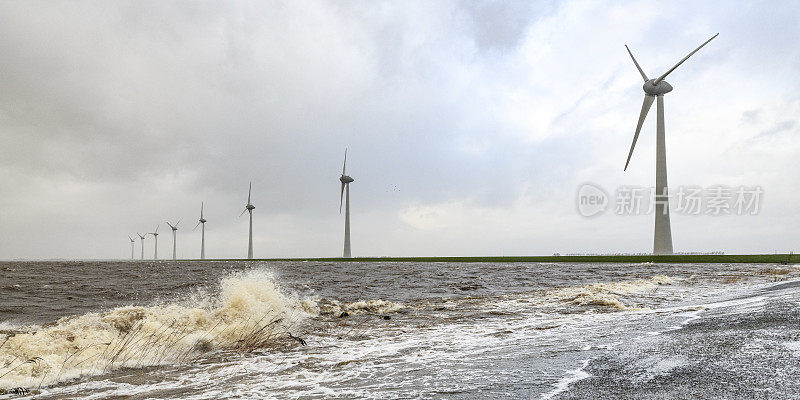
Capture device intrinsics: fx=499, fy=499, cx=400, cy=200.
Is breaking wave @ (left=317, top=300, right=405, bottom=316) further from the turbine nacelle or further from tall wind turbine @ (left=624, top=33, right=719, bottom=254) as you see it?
the turbine nacelle

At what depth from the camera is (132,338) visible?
38.6 ft

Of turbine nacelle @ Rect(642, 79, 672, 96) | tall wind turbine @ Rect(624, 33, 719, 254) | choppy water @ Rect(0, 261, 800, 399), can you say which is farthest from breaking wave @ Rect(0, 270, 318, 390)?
turbine nacelle @ Rect(642, 79, 672, 96)

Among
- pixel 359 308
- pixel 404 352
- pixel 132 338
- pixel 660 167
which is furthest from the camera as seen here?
pixel 660 167

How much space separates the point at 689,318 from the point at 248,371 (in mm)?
10341

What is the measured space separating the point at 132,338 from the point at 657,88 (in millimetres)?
92493

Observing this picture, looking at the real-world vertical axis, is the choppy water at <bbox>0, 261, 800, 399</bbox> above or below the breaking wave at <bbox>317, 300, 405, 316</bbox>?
above

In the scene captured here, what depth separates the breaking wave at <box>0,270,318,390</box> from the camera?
30.5ft

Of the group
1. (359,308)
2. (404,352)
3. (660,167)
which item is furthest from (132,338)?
(660,167)

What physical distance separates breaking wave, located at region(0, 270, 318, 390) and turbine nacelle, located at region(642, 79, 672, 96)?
86.0 meters

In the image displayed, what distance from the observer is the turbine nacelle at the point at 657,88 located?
85.9 metres

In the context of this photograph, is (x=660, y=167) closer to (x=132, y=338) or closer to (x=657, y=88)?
(x=657, y=88)

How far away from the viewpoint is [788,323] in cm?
943

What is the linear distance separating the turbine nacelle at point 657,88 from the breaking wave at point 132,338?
282 feet

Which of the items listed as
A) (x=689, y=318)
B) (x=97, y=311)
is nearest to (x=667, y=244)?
(x=689, y=318)
